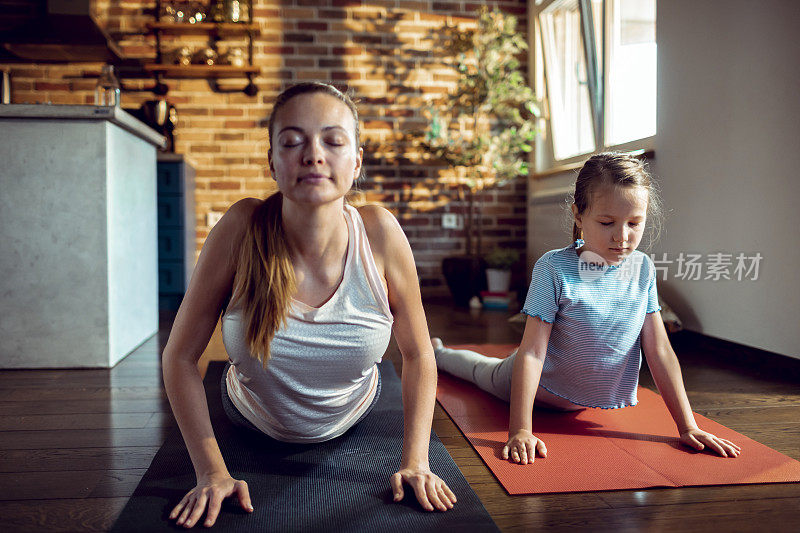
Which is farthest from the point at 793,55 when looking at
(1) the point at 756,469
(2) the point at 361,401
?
(2) the point at 361,401

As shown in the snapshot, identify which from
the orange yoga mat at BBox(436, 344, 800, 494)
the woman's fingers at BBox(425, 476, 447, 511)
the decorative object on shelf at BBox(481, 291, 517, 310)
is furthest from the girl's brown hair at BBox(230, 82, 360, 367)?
the decorative object on shelf at BBox(481, 291, 517, 310)

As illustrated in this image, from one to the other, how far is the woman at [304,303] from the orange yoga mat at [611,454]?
269 mm

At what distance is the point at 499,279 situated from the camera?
4160mm

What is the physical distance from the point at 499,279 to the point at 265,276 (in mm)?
3161

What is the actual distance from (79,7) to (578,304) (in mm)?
3553

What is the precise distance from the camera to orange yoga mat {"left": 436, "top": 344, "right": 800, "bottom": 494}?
48.2 inches

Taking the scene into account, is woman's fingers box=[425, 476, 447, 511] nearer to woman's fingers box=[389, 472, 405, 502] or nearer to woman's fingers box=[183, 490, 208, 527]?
woman's fingers box=[389, 472, 405, 502]

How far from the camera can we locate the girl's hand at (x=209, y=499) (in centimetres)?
103

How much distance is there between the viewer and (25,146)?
2.19 metres

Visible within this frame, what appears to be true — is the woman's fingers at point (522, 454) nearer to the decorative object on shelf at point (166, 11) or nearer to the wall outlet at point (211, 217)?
the wall outlet at point (211, 217)

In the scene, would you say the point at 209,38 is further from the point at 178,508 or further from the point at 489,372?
the point at 178,508

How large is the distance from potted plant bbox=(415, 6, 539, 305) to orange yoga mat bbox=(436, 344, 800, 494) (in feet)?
Result: 8.17

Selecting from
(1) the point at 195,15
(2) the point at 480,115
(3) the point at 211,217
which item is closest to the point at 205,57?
(1) the point at 195,15

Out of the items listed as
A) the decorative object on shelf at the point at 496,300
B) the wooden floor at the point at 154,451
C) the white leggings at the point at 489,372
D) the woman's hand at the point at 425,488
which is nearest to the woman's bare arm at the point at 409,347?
the woman's hand at the point at 425,488
